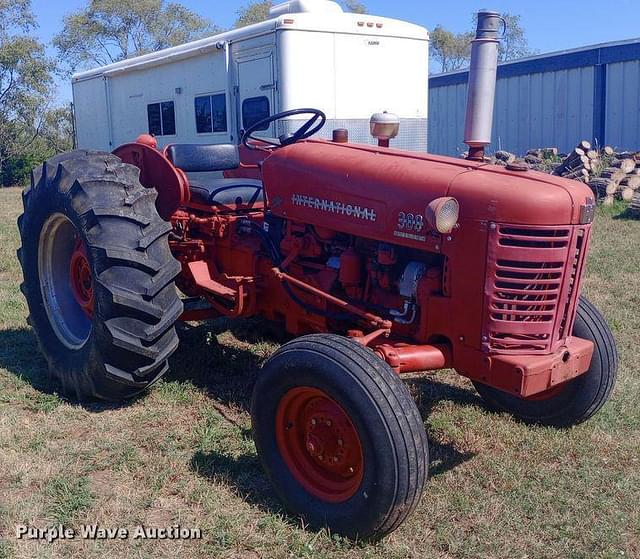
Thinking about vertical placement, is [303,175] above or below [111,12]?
below

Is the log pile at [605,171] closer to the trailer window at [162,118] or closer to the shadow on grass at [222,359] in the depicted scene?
the trailer window at [162,118]

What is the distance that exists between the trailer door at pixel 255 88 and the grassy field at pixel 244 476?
16.8 feet

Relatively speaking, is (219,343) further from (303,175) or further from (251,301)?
(303,175)

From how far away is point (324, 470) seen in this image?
328 cm

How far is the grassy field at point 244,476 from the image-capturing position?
10.0 feet

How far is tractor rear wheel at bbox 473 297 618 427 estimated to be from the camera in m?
3.83

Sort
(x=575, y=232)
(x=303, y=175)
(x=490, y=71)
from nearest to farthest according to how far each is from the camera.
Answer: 1. (x=575, y=232)
2. (x=490, y=71)
3. (x=303, y=175)

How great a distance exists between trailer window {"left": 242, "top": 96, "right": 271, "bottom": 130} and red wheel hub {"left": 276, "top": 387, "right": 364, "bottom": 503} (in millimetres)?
6626

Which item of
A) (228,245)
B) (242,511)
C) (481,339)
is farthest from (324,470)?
(228,245)

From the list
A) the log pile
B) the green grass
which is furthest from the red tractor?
the log pile

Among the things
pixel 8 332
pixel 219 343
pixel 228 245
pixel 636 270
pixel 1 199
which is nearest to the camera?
pixel 228 245

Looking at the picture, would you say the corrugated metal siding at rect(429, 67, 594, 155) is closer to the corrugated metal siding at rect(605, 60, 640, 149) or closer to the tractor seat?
the corrugated metal siding at rect(605, 60, 640, 149)

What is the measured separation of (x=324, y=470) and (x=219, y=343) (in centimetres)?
232

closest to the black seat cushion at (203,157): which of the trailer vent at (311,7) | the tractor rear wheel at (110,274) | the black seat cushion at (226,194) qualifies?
the black seat cushion at (226,194)
